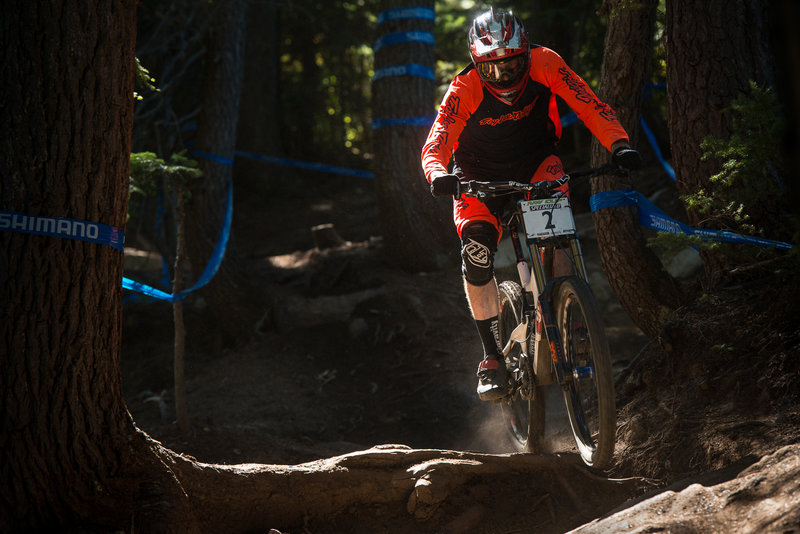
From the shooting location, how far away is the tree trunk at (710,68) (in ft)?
14.1

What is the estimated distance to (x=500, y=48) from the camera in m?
4.05

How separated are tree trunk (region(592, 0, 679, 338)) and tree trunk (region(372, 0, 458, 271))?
148 inches

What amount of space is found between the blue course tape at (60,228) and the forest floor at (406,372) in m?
1.93

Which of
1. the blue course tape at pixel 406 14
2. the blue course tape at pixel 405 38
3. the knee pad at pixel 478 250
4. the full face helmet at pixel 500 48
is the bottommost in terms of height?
the knee pad at pixel 478 250

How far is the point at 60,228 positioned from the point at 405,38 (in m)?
6.51

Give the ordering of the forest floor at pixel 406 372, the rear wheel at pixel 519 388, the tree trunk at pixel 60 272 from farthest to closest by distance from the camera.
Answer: the rear wheel at pixel 519 388 < the forest floor at pixel 406 372 < the tree trunk at pixel 60 272

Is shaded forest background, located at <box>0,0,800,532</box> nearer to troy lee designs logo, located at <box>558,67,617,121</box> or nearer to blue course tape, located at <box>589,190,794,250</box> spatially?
blue course tape, located at <box>589,190,794,250</box>

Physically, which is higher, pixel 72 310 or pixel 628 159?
pixel 628 159

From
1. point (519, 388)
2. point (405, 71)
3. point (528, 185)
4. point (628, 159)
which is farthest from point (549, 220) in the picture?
point (405, 71)

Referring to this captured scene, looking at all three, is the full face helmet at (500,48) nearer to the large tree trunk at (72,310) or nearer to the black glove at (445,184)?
the black glove at (445,184)

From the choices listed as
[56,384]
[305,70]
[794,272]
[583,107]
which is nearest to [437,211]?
[583,107]

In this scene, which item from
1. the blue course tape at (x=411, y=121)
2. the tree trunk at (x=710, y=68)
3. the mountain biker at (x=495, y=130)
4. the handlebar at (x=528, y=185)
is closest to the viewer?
Answer: the handlebar at (x=528, y=185)

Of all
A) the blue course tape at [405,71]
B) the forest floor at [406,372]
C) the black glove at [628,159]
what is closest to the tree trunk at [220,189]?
the forest floor at [406,372]

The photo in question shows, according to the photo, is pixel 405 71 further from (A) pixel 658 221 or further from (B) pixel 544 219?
(B) pixel 544 219
